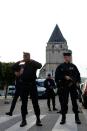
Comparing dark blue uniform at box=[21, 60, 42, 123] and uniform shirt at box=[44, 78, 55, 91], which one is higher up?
uniform shirt at box=[44, 78, 55, 91]

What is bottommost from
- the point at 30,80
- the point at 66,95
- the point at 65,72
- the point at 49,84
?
the point at 66,95

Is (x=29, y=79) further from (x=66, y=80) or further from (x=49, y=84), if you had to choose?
(x=49, y=84)

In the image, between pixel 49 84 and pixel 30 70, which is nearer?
pixel 30 70

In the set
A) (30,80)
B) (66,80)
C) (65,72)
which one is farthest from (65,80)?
(30,80)

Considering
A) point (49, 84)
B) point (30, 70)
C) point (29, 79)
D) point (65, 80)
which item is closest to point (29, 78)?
point (29, 79)

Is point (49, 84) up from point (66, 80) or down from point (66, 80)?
up

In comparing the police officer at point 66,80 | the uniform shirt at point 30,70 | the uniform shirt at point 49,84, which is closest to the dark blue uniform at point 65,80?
the police officer at point 66,80

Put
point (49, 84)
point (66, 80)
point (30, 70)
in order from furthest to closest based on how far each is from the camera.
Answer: point (49, 84)
point (66, 80)
point (30, 70)

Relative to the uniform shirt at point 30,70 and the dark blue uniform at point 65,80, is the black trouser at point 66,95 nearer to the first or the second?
the dark blue uniform at point 65,80

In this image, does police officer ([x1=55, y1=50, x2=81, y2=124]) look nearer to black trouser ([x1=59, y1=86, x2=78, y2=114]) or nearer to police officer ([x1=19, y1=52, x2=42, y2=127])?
black trouser ([x1=59, y1=86, x2=78, y2=114])

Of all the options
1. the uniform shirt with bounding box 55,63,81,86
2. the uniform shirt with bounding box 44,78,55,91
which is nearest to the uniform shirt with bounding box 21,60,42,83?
the uniform shirt with bounding box 55,63,81,86

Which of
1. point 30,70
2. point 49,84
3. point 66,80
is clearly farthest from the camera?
point 49,84

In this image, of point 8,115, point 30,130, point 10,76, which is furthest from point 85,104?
point 10,76

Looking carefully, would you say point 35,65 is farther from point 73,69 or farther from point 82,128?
point 82,128
